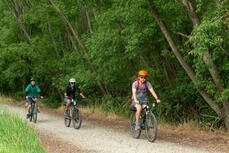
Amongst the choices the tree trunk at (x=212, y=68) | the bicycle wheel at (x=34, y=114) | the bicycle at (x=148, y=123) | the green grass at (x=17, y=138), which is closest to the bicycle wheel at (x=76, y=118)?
the bicycle wheel at (x=34, y=114)

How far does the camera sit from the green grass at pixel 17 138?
8300 millimetres

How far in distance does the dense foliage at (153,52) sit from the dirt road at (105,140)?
8.27 ft

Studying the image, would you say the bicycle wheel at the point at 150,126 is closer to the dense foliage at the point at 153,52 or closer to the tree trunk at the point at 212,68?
the dense foliage at the point at 153,52

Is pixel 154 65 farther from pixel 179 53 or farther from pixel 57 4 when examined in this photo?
pixel 57 4

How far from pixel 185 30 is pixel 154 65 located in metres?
2.73

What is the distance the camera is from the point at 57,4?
79.3 feet

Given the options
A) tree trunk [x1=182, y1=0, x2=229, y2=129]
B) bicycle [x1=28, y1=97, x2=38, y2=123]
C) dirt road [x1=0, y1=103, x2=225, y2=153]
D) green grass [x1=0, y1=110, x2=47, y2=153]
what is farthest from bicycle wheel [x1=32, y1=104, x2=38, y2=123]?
tree trunk [x1=182, y1=0, x2=229, y2=129]

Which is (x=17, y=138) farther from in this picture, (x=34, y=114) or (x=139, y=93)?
(x=34, y=114)

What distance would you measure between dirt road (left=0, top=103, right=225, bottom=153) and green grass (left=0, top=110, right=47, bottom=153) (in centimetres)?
157

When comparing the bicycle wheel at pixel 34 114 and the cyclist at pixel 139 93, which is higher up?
the cyclist at pixel 139 93

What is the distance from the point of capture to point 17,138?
30.7ft

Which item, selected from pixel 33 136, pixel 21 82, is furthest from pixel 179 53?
pixel 21 82

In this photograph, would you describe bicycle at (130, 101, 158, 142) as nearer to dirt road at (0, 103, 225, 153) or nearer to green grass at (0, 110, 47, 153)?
dirt road at (0, 103, 225, 153)

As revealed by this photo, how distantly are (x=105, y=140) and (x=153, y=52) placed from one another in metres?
5.94
